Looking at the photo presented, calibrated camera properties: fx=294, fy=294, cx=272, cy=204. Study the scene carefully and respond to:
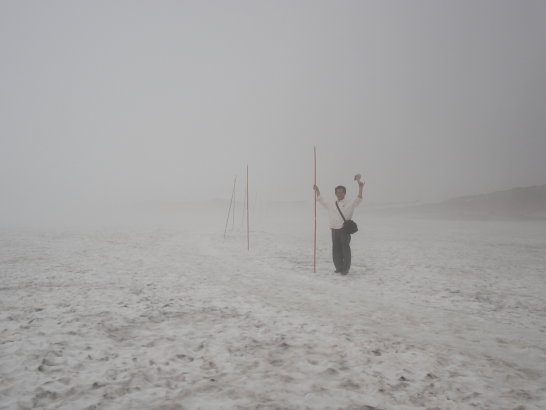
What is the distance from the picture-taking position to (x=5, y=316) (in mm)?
5031

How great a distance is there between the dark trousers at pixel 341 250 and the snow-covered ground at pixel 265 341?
2.09 feet

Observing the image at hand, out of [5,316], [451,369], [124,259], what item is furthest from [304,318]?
[124,259]

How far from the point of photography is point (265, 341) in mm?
4375

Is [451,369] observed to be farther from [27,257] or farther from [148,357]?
[27,257]

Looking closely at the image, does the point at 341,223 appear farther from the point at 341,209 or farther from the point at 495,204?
the point at 495,204

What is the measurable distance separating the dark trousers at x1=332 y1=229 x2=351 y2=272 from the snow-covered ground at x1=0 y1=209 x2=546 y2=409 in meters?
0.64

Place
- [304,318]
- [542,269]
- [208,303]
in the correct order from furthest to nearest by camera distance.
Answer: [542,269], [208,303], [304,318]

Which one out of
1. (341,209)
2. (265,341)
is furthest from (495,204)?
(265,341)

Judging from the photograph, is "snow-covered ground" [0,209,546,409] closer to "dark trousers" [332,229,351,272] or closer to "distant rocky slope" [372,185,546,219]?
"dark trousers" [332,229,351,272]

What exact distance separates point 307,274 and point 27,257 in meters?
10.7

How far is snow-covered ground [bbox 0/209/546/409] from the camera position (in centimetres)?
303

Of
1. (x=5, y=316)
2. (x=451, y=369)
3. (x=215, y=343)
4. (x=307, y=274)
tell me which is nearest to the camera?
(x=451, y=369)

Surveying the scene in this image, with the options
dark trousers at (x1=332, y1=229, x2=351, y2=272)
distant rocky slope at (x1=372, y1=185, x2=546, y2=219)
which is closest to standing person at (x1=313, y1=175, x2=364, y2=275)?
dark trousers at (x1=332, y1=229, x2=351, y2=272)

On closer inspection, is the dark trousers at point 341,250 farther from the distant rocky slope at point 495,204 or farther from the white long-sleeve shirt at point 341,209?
the distant rocky slope at point 495,204
